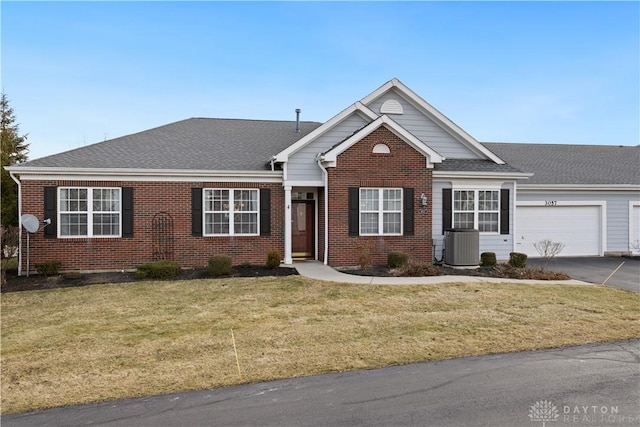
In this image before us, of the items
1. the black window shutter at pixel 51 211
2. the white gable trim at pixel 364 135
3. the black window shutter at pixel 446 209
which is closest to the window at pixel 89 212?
the black window shutter at pixel 51 211

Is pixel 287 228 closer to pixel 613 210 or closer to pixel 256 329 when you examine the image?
pixel 256 329

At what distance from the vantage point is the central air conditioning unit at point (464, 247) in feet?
45.2

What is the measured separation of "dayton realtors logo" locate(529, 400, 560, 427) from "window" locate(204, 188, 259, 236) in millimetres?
11006

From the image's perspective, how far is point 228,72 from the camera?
67.3ft

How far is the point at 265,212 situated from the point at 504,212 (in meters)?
8.51

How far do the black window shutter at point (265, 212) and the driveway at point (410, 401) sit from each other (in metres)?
9.42

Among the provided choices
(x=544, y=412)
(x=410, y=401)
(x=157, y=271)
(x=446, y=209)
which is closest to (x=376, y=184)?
(x=446, y=209)

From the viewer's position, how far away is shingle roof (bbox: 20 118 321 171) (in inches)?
546

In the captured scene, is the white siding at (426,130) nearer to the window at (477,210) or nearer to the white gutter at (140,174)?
the window at (477,210)

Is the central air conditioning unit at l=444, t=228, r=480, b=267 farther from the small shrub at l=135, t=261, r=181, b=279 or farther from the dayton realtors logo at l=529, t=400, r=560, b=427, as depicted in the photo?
the dayton realtors logo at l=529, t=400, r=560, b=427

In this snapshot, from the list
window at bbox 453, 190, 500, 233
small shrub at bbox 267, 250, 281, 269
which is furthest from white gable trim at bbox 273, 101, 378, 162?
window at bbox 453, 190, 500, 233

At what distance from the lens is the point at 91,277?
1247 cm

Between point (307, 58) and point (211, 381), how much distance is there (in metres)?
17.6

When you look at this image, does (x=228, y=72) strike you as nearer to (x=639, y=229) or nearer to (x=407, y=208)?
(x=407, y=208)
